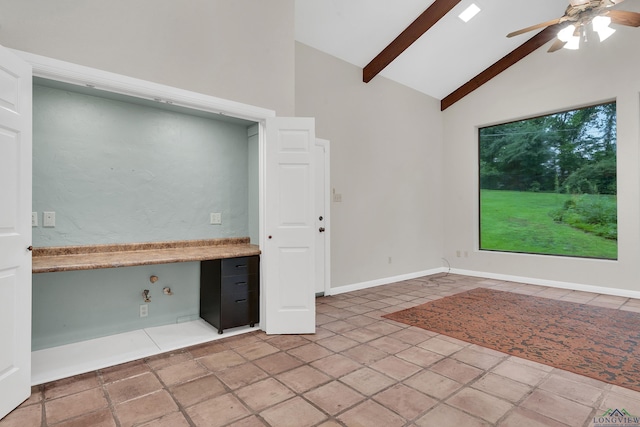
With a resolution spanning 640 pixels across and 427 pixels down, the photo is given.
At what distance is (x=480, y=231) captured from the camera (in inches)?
259

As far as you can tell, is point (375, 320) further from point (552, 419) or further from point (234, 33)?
point (234, 33)

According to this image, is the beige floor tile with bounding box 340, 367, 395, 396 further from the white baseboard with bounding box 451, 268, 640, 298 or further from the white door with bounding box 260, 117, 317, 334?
the white baseboard with bounding box 451, 268, 640, 298

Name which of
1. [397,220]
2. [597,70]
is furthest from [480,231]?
[597,70]

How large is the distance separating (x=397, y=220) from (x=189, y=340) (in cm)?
396

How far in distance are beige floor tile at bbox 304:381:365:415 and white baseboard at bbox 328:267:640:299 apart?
106 inches

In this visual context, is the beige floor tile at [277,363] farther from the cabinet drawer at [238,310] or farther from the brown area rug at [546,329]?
the brown area rug at [546,329]

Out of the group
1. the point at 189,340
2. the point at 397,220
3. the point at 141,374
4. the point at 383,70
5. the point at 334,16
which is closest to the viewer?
the point at 141,374

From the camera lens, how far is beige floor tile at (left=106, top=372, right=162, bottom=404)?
229cm

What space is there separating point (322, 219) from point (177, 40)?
2.84 m

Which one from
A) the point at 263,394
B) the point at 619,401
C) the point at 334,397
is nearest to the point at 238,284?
the point at 263,394

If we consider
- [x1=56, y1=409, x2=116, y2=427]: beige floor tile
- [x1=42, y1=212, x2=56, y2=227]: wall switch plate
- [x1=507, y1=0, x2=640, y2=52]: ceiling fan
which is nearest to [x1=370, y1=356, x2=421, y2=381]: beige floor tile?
[x1=56, y1=409, x2=116, y2=427]: beige floor tile

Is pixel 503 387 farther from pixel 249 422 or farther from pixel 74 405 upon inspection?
pixel 74 405

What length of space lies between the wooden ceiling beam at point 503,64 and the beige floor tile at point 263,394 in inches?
236

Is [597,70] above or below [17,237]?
above
